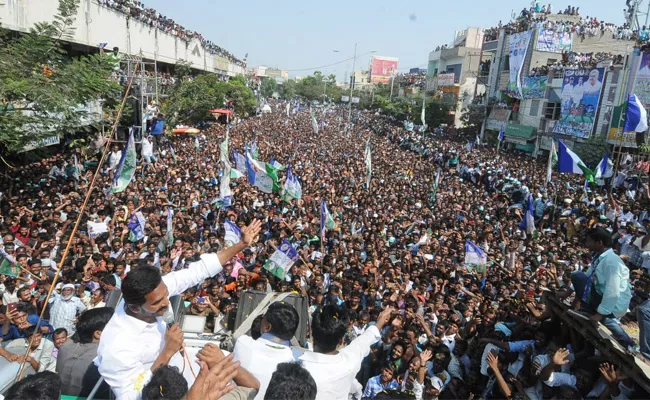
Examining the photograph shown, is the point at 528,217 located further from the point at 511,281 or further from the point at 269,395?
the point at 269,395

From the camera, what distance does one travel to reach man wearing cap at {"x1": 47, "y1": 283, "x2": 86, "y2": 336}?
16.5 feet

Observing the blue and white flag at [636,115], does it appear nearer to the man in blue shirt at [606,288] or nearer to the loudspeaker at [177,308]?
the man in blue shirt at [606,288]

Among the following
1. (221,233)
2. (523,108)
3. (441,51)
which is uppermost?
(441,51)

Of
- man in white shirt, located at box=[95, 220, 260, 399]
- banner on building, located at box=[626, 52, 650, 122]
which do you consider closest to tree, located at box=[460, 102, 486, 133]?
banner on building, located at box=[626, 52, 650, 122]

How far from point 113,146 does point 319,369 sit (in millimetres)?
15061

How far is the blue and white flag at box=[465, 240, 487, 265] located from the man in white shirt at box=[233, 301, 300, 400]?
240 inches

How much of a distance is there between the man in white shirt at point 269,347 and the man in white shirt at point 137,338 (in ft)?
1.37

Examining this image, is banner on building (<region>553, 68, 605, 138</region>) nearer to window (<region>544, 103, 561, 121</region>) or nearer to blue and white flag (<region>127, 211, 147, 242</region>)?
window (<region>544, 103, 561, 121</region>)

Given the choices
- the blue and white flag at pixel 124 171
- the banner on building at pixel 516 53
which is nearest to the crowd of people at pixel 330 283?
the blue and white flag at pixel 124 171

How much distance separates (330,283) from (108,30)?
2091 centimetres

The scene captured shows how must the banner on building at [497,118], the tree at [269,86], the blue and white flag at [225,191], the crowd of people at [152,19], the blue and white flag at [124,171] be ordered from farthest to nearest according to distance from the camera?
the tree at [269,86] → the banner on building at [497,118] → the crowd of people at [152,19] → the blue and white flag at [225,191] → the blue and white flag at [124,171]

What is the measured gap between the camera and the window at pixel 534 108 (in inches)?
1165

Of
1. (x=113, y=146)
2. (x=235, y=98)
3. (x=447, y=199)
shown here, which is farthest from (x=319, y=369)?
(x=235, y=98)

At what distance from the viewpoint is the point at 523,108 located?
31.6m
